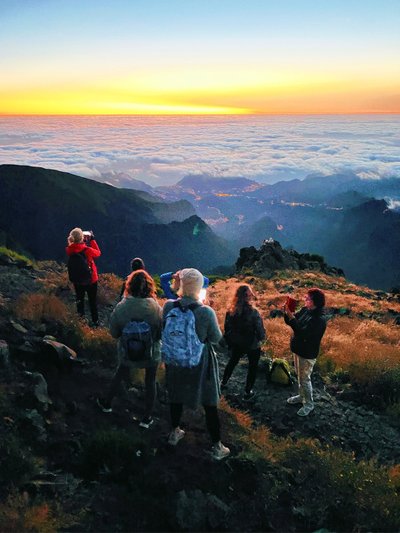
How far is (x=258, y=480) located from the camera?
5352 millimetres

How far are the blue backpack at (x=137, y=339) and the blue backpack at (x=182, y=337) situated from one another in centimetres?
53

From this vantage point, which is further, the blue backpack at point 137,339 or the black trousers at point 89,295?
the black trousers at point 89,295

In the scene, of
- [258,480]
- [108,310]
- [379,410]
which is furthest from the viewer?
[108,310]

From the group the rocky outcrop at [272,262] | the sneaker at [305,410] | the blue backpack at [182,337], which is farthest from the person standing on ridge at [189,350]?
the rocky outcrop at [272,262]

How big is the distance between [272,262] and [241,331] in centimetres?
3267

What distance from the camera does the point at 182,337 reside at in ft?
16.8

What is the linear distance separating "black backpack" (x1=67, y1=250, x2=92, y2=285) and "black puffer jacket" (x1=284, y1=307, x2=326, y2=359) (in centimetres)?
481

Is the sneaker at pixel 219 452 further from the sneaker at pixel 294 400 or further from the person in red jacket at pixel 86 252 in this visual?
the person in red jacket at pixel 86 252

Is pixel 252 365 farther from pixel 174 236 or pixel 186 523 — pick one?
pixel 174 236

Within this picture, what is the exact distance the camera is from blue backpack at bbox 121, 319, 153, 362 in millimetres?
5641

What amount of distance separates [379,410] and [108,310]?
831 cm

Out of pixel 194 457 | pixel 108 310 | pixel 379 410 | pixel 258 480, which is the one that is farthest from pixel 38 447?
pixel 108 310

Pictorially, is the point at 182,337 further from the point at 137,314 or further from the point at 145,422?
the point at 145,422

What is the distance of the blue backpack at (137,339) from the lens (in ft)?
18.5
